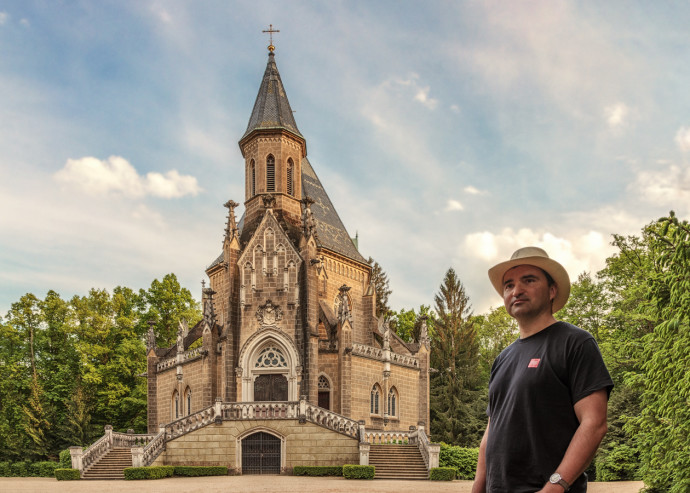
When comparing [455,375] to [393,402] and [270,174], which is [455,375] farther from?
[270,174]

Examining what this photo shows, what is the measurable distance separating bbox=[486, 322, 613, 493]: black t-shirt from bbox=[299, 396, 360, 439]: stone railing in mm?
24203

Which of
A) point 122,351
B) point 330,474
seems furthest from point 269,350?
point 122,351

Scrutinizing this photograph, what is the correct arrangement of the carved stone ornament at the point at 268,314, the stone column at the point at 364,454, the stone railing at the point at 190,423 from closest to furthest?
the stone column at the point at 364,454 → the stone railing at the point at 190,423 → the carved stone ornament at the point at 268,314

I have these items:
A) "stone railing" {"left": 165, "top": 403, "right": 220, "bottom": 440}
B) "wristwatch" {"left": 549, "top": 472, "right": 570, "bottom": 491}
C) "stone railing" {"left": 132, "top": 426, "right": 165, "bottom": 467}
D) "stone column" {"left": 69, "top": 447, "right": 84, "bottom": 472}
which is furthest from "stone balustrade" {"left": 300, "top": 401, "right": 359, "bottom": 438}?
"wristwatch" {"left": 549, "top": 472, "right": 570, "bottom": 491}

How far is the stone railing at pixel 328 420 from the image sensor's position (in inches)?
1073

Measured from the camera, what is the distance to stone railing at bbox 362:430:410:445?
2833 centimetres

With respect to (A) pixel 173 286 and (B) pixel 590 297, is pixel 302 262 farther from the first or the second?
(A) pixel 173 286

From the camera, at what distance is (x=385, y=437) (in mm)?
29016

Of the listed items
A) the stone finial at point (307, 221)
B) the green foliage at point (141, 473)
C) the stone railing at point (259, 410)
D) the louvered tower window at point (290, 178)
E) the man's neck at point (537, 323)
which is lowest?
the green foliage at point (141, 473)

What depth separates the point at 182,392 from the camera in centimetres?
3475

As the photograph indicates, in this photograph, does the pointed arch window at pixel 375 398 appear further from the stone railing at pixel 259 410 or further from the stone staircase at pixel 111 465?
the stone staircase at pixel 111 465

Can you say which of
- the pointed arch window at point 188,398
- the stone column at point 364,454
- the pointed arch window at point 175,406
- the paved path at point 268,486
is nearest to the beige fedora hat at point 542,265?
the paved path at point 268,486

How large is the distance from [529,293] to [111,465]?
2757 centimetres

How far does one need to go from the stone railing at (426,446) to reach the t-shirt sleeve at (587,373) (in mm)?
23015
